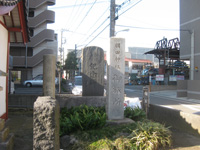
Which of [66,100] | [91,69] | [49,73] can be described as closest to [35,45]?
[91,69]

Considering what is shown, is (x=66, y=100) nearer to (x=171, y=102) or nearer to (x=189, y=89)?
(x=171, y=102)

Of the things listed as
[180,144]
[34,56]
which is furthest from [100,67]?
[34,56]

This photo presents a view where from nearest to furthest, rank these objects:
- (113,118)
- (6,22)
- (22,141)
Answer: (22,141) → (113,118) → (6,22)

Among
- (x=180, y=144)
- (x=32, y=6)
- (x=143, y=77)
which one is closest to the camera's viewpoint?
(x=180, y=144)

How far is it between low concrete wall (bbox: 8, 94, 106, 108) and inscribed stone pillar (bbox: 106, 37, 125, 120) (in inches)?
95.0

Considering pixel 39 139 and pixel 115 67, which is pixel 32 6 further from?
pixel 39 139

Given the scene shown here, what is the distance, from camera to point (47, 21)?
107 ft

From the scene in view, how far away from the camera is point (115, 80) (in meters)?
6.21

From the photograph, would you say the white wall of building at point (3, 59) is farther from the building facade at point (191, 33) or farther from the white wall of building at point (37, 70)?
the white wall of building at point (37, 70)

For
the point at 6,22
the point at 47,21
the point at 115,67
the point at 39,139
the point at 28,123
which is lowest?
the point at 28,123

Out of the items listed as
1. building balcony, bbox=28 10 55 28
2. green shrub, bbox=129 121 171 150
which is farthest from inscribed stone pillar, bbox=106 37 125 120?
building balcony, bbox=28 10 55 28

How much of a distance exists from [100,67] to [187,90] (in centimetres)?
1202

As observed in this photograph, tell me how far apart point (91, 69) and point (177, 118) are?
4045 millimetres

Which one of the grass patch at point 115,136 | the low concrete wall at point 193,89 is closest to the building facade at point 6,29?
the grass patch at point 115,136
